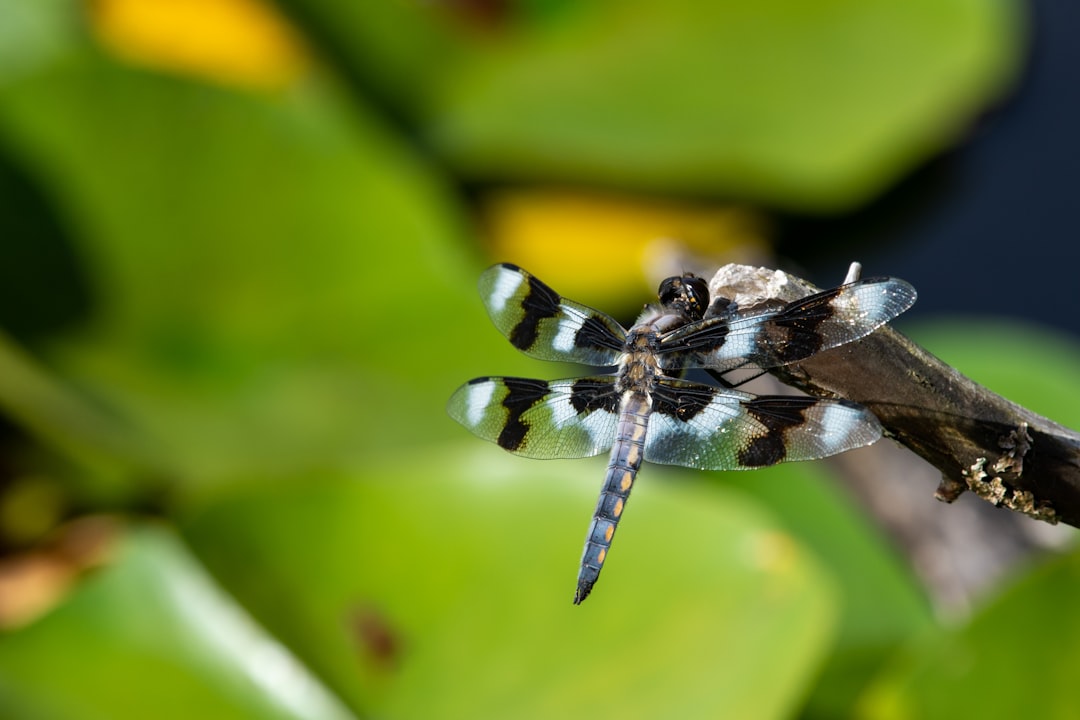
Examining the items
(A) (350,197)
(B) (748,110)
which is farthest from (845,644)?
(B) (748,110)

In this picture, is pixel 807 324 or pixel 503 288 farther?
pixel 503 288

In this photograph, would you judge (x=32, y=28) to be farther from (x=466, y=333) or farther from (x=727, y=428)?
(x=727, y=428)

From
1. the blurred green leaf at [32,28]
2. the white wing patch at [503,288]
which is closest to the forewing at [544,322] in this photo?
the white wing patch at [503,288]

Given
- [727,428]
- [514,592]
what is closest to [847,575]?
[514,592]

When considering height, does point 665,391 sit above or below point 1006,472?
above

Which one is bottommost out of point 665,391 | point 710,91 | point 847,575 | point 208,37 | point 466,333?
point 665,391

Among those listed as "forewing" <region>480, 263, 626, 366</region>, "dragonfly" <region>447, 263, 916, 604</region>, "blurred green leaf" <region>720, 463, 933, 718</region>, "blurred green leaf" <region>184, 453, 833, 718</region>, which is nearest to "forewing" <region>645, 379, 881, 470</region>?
"dragonfly" <region>447, 263, 916, 604</region>

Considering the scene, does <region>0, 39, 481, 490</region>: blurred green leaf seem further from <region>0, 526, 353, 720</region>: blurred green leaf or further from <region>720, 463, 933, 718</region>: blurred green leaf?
<region>720, 463, 933, 718</region>: blurred green leaf

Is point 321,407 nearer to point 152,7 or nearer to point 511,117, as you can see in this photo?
point 511,117
